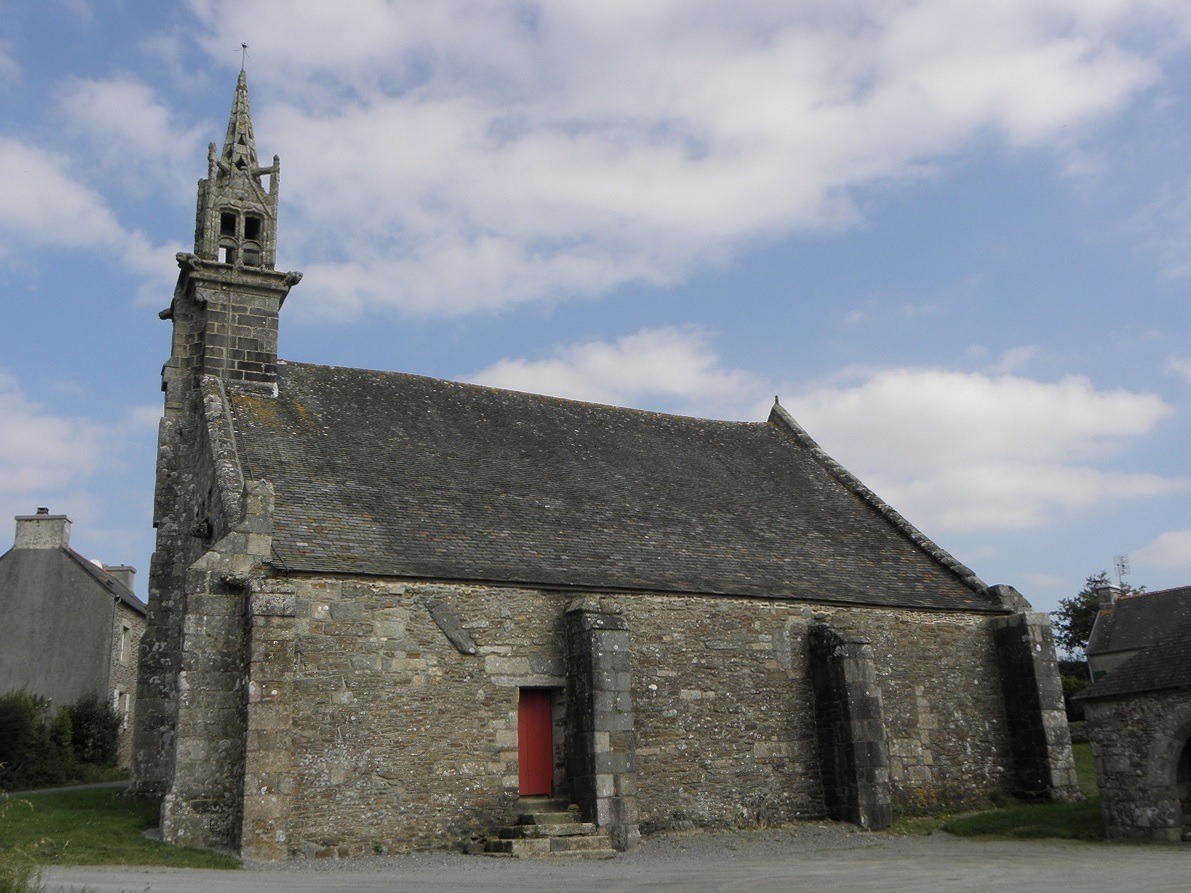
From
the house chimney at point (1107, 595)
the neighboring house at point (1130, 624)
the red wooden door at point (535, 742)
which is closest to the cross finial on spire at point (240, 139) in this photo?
the red wooden door at point (535, 742)

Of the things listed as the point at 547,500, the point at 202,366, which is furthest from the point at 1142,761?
the point at 202,366

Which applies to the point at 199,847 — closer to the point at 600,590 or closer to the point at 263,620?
the point at 263,620

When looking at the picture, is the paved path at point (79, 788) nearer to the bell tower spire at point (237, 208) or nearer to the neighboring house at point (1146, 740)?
the bell tower spire at point (237, 208)

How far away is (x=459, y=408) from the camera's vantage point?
780 inches

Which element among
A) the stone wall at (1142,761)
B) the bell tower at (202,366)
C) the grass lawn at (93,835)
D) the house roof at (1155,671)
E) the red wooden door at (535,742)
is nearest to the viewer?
the grass lawn at (93,835)

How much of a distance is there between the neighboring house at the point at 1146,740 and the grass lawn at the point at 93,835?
38.9ft

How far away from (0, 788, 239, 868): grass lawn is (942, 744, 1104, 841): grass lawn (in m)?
11.0

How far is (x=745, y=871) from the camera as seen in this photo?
11.6 metres

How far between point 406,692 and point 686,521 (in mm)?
6501

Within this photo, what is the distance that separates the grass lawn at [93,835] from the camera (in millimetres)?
11297

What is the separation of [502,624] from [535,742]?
1778mm

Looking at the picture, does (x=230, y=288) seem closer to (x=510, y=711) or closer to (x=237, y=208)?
(x=237, y=208)

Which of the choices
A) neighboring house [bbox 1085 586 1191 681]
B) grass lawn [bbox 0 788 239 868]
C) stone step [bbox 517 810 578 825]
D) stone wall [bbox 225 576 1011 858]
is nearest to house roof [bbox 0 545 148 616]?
grass lawn [bbox 0 788 239 868]

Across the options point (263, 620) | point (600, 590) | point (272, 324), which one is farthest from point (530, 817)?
point (272, 324)
